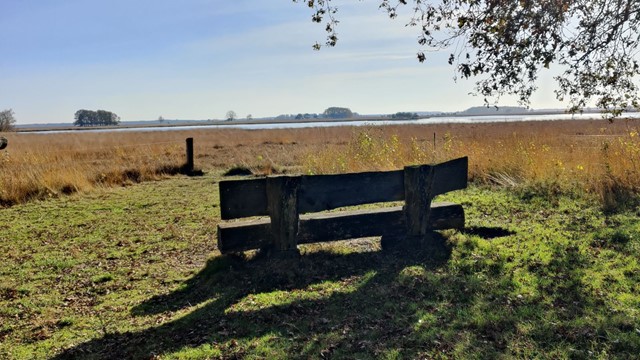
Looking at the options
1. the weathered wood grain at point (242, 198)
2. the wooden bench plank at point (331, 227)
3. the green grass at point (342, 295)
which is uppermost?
the weathered wood grain at point (242, 198)

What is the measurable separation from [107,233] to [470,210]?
23.5 ft

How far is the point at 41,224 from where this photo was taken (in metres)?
9.12

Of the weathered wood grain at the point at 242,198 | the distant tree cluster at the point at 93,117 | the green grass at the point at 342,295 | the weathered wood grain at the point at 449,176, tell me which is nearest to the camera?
the green grass at the point at 342,295

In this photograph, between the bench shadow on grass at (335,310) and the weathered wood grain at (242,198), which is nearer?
the bench shadow on grass at (335,310)

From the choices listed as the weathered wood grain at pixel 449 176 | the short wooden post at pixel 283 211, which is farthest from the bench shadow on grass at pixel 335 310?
the weathered wood grain at pixel 449 176

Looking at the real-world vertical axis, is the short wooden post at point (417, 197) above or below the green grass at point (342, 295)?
above

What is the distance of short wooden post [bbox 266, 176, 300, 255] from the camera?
17.4 feet

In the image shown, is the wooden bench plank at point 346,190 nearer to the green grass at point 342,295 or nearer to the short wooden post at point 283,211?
the short wooden post at point 283,211

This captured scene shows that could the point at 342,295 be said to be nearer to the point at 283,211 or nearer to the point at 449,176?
the point at 283,211

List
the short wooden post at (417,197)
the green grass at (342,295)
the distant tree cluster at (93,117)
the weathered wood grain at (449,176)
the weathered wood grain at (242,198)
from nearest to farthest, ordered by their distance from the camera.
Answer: the green grass at (342,295), the weathered wood grain at (242,198), the short wooden post at (417,197), the weathered wood grain at (449,176), the distant tree cluster at (93,117)

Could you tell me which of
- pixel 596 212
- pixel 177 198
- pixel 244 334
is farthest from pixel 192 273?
pixel 596 212

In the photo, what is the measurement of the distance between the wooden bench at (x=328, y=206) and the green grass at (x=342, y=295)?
333 mm

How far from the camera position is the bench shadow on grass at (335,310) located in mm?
3760

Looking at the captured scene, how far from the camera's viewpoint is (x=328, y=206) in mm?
5668
